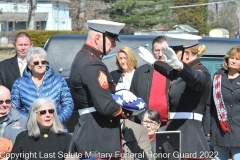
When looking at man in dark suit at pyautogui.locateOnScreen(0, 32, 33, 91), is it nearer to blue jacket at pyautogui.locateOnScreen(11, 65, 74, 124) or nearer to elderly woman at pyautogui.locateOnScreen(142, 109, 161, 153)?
blue jacket at pyautogui.locateOnScreen(11, 65, 74, 124)

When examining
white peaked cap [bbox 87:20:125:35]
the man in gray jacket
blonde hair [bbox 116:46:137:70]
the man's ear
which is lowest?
the man in gray jacket

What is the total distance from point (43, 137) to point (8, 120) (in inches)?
30.7

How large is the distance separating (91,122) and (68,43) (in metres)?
3.48

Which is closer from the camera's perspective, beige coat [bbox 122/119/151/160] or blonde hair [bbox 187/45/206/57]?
blonde hair [bbox 187/45/206/57]

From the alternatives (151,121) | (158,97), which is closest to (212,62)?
(158,97)

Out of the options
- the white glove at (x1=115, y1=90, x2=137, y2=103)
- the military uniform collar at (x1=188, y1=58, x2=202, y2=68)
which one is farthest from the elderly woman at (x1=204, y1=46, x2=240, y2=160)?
the white glove at (x1=115, y1=90, x2=137, y2=103)

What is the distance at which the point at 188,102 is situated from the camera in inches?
192

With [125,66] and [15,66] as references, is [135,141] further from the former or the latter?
[15,66]

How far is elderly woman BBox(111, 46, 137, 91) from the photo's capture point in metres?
6.74

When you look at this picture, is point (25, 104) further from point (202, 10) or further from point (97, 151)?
point (202, 10)

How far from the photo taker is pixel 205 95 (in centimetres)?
486

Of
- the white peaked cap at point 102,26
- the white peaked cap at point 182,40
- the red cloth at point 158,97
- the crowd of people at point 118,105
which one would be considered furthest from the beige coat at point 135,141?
the white peaked cap at point 102,26

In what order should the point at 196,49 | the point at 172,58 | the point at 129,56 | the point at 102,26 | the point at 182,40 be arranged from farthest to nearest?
the point at 129,56, the point at 196,49, the point at 182,40, the point at 102,26, the point at 172,58

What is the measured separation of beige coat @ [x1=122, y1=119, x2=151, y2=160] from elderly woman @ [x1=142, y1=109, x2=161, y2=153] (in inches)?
8.4
